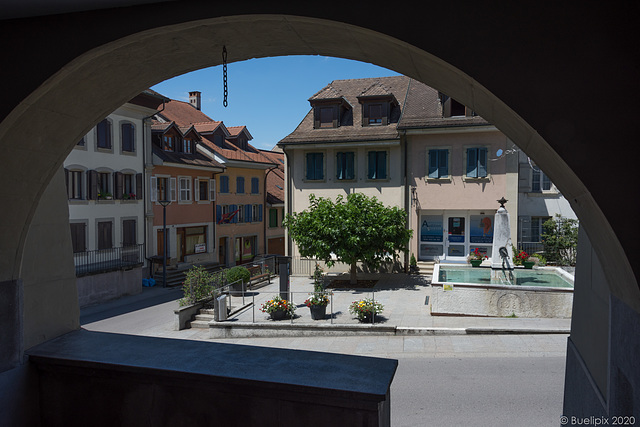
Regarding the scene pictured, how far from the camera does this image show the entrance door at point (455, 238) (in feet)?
79.7

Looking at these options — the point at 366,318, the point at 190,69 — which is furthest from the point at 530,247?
the point at 190,69

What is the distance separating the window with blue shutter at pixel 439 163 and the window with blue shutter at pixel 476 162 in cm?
98

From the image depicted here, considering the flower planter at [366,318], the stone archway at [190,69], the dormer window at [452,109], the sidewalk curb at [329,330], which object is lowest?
the sidewalk curb at [329,330]

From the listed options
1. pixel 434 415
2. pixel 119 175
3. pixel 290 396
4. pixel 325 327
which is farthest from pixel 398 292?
pixel 290 396

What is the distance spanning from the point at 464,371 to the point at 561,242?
13.9 meters

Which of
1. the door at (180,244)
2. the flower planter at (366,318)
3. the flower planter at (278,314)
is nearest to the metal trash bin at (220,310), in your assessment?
the flower planter at (278,314)

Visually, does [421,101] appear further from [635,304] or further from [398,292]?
[635,304]

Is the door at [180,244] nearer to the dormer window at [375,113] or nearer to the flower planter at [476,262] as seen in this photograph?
the dormer window at [375,113]

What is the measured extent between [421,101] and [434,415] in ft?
63.1

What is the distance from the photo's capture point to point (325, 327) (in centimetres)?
1417

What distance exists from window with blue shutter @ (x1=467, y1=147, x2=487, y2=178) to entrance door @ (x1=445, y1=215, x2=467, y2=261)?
2.28 m

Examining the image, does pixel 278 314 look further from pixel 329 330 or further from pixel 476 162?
pixel 476 162

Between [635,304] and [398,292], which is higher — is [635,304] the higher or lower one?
the higher one

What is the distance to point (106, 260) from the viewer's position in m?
23.0
